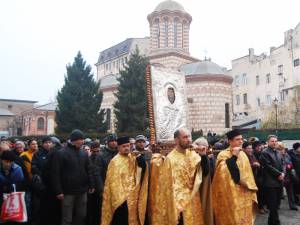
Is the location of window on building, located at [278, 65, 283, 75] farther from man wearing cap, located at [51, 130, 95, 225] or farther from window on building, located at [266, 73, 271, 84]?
man wearing cap, located at [51, 130, 95, 225]

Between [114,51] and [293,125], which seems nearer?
[293,125]

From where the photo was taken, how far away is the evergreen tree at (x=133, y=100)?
29531 mm

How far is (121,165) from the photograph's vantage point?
5.87 metres

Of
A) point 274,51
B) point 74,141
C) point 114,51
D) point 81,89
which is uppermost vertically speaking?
point 114,51

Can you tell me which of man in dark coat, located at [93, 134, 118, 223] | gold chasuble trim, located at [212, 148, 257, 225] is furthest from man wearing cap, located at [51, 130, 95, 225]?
gold chasuble trim, located at [212, 148, 257, 225]

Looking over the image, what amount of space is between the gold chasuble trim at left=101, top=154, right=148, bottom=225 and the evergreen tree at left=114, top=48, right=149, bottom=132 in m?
23.4

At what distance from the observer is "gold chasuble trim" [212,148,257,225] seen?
552cm

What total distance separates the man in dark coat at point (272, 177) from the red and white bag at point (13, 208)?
177 inches

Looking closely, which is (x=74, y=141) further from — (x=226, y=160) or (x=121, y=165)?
(x=226, y=160)

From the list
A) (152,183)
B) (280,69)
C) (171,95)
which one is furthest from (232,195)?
(280,69)

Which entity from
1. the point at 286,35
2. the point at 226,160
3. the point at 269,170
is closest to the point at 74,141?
the point at 226,160

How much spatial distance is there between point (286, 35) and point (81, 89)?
25.5 meters

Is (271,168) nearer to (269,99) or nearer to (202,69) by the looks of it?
(202,69)

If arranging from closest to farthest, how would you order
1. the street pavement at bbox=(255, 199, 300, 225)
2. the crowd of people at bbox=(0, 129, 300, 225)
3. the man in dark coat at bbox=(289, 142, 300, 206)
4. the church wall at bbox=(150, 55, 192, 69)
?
the crowd of people at bbox=(0, 129, 300, 225), the street pavement at bbox=(255, 199, 300, 225), the man in dark coat at bbox=(289, 142, 300, 206), the church wall at bbox=(150, 55, 192, 69)
